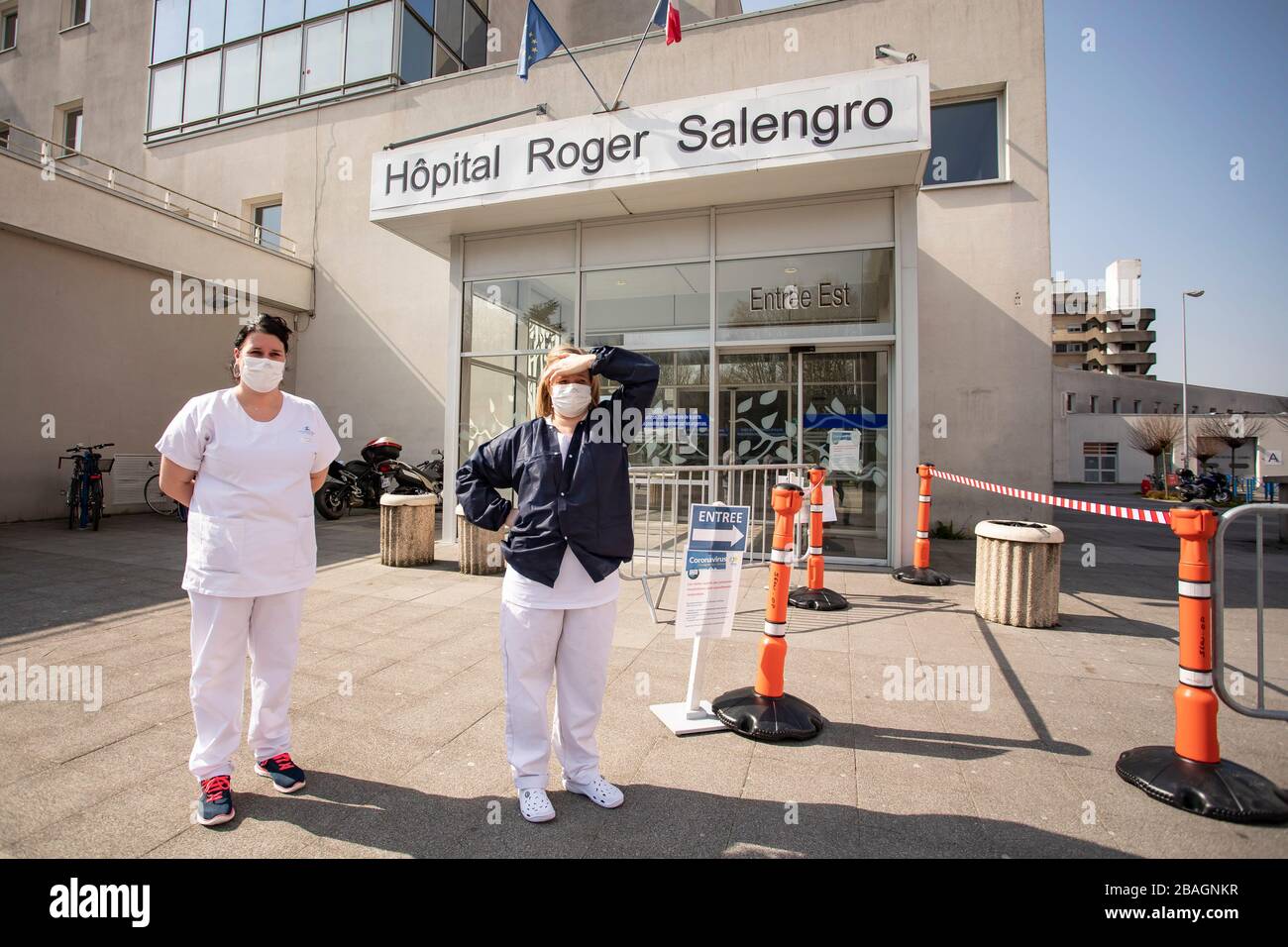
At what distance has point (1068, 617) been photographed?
5.81 m

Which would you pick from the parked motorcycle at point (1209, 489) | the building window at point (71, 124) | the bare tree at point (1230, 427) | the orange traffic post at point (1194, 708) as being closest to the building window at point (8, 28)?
the building window at point (71, 124)

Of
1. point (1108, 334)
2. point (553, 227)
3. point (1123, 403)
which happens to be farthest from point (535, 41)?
point (1108, 334)

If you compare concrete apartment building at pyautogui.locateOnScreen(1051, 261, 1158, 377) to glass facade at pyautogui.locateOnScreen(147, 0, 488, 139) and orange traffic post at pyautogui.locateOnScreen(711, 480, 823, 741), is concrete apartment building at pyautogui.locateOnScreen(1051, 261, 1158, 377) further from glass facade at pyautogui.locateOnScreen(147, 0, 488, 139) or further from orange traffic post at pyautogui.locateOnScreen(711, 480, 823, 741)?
orange traffic post at pyautogui.locateOnScreen(711, 480, 823, 741)

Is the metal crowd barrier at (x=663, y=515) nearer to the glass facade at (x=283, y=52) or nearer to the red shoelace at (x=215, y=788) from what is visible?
the red shoelace at (x=215, y=788)

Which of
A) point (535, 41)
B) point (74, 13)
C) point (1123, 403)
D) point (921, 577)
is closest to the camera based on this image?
point (921, 577)

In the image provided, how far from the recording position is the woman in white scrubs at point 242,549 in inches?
99.7

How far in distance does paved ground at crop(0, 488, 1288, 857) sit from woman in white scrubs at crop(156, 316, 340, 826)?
0.95ft

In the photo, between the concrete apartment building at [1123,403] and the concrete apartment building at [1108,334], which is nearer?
the concrete apartment building at [1123,403]

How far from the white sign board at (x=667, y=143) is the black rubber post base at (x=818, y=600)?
4527 millimetres

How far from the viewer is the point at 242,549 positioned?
100 inches

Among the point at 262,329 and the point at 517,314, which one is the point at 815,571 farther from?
the point at 517,314

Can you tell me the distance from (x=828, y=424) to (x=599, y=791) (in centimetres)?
Result: 663
